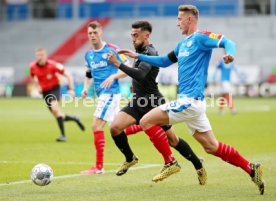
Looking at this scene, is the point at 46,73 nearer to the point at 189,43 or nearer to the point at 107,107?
the point at 107,107

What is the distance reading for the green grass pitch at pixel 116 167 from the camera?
962 centimetres

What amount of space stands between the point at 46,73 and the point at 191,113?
30.1 ft

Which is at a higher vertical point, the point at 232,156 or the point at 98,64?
the point at 98,64

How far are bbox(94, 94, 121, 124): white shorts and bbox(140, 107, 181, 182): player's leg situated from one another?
1886mm

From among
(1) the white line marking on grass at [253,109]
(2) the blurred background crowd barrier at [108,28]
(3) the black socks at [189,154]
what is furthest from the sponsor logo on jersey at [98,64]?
(2) the blurred background crowd barrier at [108,28]

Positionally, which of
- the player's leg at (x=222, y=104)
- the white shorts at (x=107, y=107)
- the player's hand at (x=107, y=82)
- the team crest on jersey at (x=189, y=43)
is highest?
the team crest on jersey at (x=189, y=43)

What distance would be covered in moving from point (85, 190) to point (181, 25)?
246 cm

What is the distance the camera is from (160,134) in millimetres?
10828

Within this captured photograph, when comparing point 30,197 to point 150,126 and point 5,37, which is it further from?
point 5,37

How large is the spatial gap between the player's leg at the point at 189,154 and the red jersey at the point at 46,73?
7.87 metres

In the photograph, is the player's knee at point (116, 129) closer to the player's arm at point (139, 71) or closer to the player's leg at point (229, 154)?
the player's arm at point (139, 71)

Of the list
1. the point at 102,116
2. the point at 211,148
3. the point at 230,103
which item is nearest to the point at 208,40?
the point at 211,148

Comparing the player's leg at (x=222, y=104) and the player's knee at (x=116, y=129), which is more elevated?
the player's knee at (x=116, y=129)

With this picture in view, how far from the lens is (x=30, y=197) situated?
937 cm
